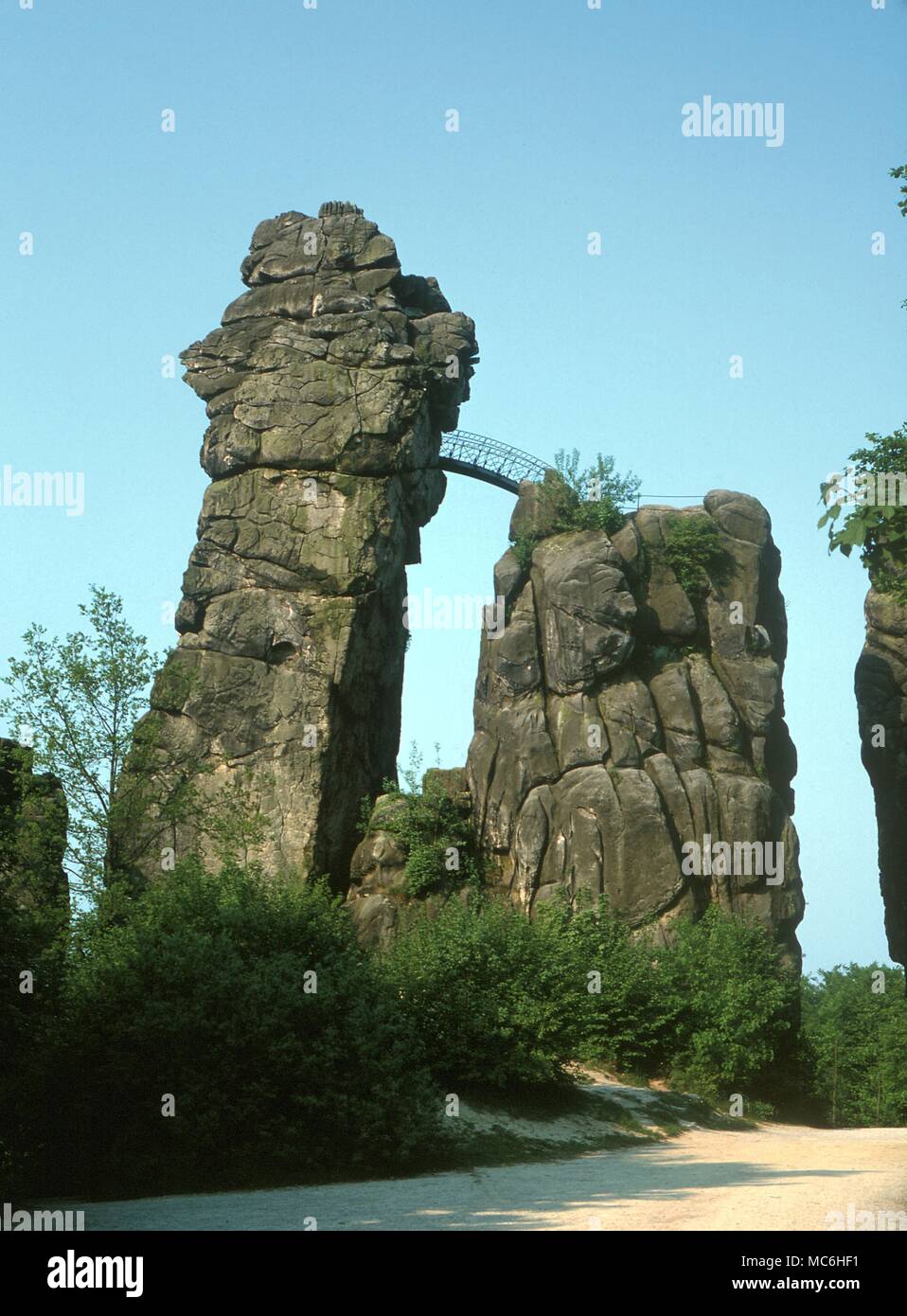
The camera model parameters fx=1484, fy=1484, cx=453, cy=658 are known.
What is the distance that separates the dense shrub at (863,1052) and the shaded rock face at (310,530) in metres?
16.6

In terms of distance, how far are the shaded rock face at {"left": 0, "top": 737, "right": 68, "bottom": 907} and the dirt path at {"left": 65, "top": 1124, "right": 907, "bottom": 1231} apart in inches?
371

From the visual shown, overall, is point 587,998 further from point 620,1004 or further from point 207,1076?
point 207,1076

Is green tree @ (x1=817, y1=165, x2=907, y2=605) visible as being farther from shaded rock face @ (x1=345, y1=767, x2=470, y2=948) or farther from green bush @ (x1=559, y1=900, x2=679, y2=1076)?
shaded rock face @ (x1=345, y1=767, x2=470, y2=948)

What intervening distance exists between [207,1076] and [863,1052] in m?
34.6

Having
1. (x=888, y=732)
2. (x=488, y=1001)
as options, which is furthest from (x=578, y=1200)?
(x=888, y=732)

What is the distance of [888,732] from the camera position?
175 feet

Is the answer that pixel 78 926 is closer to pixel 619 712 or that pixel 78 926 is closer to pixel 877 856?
pixel 619 712

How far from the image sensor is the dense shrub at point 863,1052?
43.4m

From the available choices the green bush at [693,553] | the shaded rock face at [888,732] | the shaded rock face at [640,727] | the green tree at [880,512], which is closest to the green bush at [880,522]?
the green tree at [880,512]

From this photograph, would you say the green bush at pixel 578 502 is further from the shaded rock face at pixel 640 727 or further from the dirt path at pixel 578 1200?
the dirt path at pixel 578 1200

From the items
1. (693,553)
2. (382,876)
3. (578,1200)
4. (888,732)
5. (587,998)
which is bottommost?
(578,1200)
